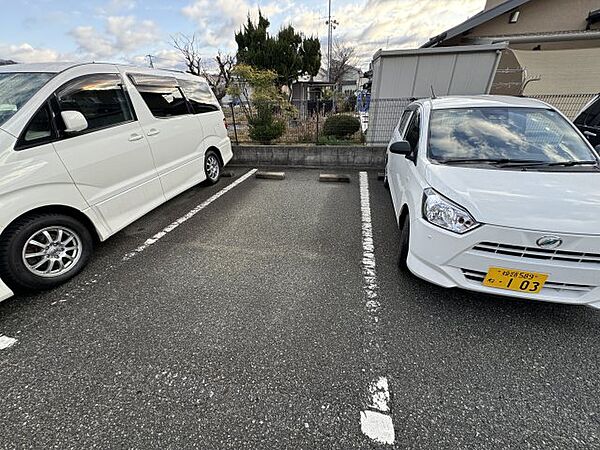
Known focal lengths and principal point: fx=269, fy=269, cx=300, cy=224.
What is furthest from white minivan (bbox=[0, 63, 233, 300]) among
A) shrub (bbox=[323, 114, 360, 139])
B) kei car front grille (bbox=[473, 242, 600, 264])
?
shrub (bbox=[323, 114, 360, 139])

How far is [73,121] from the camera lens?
7.47 feet

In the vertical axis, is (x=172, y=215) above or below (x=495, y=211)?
below

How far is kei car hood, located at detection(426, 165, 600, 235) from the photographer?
61.7 inches

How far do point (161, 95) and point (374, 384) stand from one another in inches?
155

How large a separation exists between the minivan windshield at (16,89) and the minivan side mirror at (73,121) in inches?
10.9

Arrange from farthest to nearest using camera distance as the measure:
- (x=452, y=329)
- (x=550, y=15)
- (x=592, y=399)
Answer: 1. (x=550, y=15)
2. (x=452, y=329)
3. (x=592, y=399)

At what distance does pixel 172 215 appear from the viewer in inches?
145

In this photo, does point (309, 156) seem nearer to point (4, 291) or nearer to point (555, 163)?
point (555, 163)

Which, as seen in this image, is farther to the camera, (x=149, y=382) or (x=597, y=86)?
(x=597, y=86)

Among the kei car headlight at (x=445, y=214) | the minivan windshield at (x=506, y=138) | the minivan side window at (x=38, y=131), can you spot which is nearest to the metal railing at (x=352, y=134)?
the minivan windshield at (x=506, y=138)

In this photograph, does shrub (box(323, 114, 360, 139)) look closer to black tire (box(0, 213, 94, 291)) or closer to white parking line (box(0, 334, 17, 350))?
black tire (box(0, 213, 94, 291))

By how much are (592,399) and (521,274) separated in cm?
70

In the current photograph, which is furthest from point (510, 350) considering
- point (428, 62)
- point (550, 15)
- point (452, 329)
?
point (550, 15)

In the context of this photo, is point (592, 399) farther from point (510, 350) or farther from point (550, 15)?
point (550, 15)
